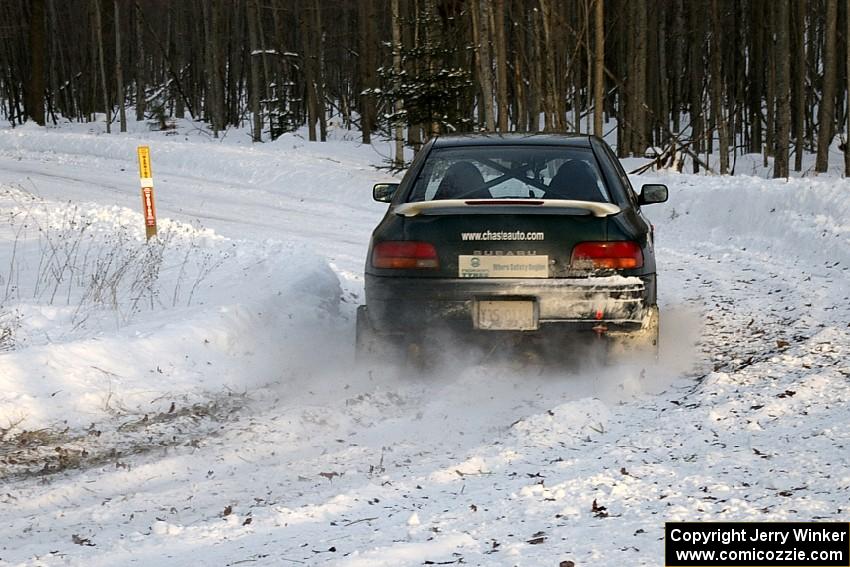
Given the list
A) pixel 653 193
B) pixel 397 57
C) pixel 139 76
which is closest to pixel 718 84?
pixel 397 57

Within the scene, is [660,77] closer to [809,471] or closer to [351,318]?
[351,318]

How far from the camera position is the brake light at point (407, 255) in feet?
19.0

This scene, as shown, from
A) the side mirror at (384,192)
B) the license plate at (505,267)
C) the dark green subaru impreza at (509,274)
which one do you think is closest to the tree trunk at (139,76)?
the side mirror at (384,192)

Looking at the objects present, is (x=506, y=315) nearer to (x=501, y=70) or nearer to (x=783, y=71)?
(x=501, y=70)

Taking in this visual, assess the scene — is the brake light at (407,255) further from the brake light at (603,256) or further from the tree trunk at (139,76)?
the tree trunk at (139,76)

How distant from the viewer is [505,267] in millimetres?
5734

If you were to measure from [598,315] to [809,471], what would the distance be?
1.84 metres

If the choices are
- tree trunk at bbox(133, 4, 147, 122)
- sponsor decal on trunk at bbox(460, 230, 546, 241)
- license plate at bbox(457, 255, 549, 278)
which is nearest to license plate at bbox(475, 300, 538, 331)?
license plate at bbox(457, 255, 549, 278)

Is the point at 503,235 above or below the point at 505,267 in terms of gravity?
above

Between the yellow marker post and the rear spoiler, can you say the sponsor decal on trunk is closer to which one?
the rear spoiler

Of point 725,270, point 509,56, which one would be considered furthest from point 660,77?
point 725,270

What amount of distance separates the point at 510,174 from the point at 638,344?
1.43 m

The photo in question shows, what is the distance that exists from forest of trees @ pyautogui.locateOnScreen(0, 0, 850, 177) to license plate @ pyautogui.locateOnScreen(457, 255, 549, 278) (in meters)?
15.1

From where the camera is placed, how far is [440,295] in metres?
5.77
